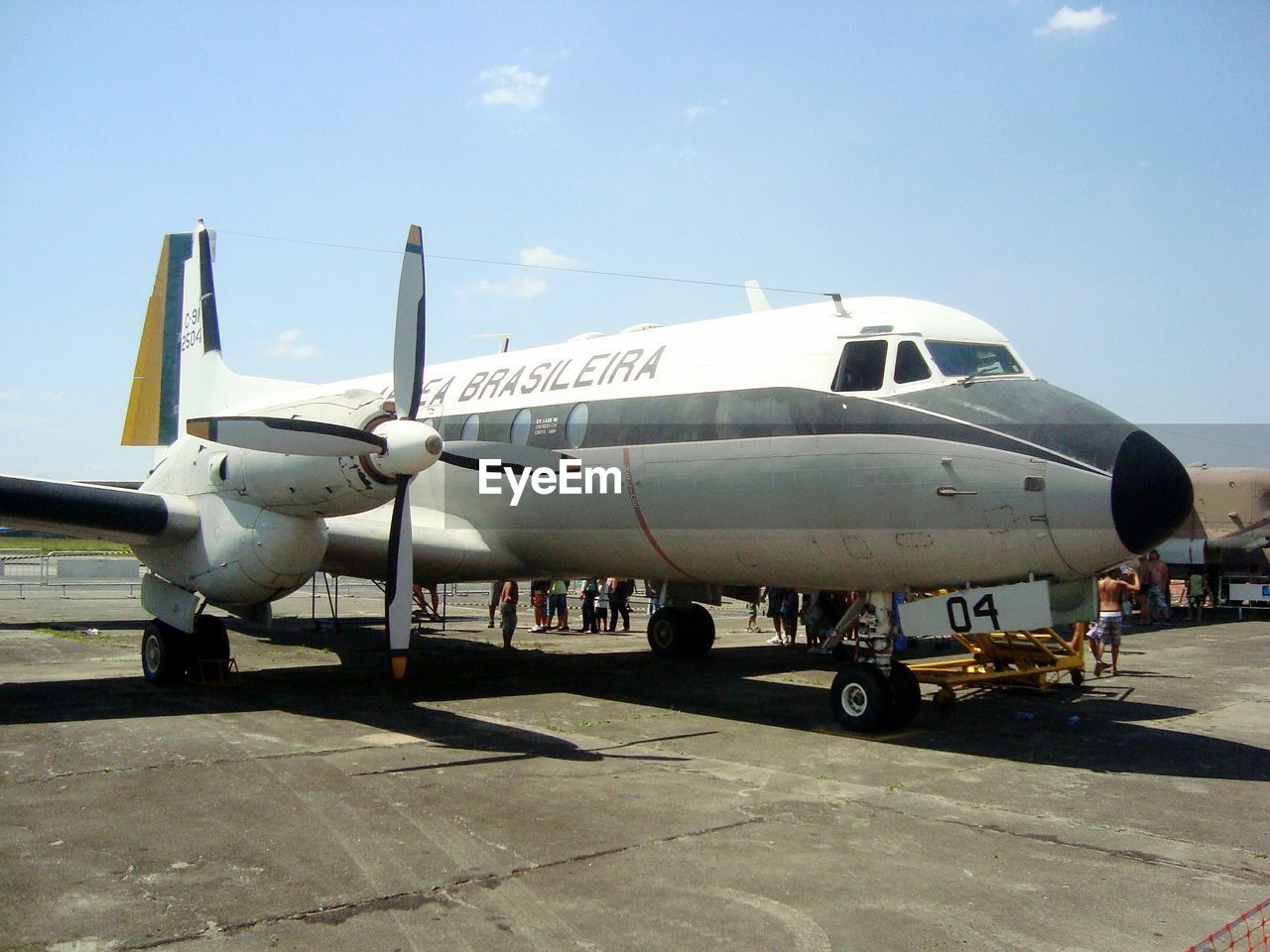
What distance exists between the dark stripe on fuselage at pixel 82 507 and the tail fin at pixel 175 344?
21.6 feet

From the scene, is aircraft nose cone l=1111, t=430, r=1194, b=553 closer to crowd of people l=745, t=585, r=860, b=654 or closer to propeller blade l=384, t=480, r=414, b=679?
propeller blade l=384, t=480, r=414, b=679

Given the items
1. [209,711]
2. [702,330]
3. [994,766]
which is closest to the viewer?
[994,766]

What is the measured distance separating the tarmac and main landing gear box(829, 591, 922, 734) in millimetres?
231

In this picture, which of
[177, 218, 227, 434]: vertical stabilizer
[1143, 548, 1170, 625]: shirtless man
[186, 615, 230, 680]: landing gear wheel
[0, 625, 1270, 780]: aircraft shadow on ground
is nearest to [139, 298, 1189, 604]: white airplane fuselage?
[186, 615, 230, 680]: landing gear wheel

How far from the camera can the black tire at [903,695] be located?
393 inches

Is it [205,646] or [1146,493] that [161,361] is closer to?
[205,646]

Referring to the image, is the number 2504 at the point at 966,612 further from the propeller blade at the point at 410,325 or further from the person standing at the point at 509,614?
the person standing at the point at 509,614

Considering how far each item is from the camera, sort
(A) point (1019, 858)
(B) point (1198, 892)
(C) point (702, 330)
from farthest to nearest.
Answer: (C) point (702, 330) → (A) point (1019, 858) → (B) point (1198, 892)

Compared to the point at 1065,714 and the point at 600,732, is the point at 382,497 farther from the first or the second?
the point at 1065,714

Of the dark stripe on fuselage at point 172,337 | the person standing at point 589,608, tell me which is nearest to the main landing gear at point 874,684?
the person standing at point 589,608

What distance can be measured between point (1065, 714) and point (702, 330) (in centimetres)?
583

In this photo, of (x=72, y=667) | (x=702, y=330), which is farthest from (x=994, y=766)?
(x=72, y=667)

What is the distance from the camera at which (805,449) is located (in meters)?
9.73

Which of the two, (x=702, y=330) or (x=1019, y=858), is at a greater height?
(x=702, y=330)
